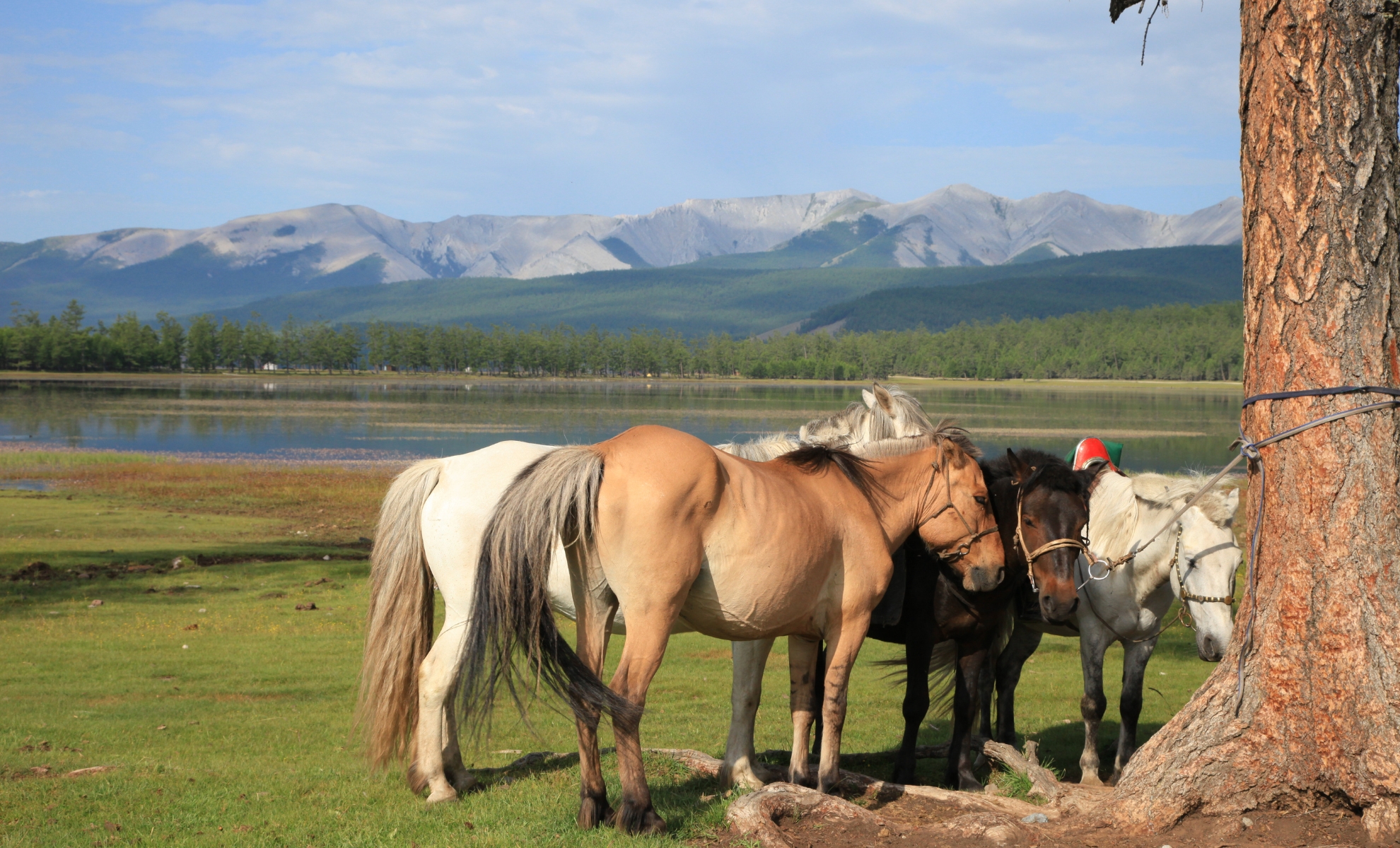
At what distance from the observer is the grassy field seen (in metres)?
5.07

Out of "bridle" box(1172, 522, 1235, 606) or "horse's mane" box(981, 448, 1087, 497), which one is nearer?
"horse's mane" box(981, 448, 1087, 497)

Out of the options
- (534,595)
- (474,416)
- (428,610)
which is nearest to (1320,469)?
(534,595)

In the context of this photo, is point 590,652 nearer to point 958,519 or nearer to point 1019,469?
point 958,519

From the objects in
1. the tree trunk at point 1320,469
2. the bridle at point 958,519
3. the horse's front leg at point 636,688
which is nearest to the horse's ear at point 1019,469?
the bridle at point 958,519

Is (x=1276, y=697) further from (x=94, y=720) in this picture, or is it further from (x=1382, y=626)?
(x=94, y=720)

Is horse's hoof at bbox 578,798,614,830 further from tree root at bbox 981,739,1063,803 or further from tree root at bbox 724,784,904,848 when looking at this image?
tree root at bbox 981,739,1063,803

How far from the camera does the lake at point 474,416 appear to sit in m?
47.2

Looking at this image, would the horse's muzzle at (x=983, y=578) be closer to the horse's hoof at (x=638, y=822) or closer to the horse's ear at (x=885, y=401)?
the horse's ear at (x=885, y=401)

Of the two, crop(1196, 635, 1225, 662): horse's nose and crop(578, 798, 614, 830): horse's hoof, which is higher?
crop(1196, 635, 1225, 662): horse's nose

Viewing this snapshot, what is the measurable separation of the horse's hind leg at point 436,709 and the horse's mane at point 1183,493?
4590 millimetres

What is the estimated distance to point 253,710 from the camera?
857cm

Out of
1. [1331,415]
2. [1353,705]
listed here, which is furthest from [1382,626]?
[1331,415]

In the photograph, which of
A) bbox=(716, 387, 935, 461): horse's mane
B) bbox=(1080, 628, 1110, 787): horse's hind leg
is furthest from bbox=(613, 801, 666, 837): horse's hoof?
bbox=(1080, 628, 1110, 787): horse's hind leg

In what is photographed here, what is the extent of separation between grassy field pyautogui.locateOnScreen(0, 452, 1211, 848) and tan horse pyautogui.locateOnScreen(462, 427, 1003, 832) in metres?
0.70
